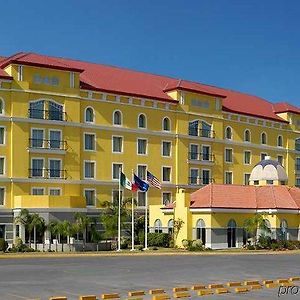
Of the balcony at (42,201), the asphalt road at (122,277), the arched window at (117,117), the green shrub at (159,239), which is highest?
the arched window at (117,117)

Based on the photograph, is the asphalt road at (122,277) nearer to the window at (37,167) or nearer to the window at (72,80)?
the window at (37,167)

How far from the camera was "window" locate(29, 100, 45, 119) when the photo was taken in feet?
210

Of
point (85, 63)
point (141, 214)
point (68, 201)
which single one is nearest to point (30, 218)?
point (68, 201)

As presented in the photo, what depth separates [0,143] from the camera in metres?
62.5

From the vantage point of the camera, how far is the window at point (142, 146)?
72062 mm

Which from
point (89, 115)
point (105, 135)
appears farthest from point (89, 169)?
point (89, 115)

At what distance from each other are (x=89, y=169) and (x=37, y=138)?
6734 millimetres

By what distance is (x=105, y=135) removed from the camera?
228 ft

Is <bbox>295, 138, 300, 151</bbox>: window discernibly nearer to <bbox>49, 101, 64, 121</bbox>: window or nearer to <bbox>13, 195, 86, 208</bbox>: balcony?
<bbox>49, 101, 64, 121</bbox>: window

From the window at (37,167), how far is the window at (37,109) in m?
4.03

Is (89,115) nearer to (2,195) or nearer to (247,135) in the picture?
(2,195)

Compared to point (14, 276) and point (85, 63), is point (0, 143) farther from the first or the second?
point (14, 276)

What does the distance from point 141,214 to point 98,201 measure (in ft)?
18.0

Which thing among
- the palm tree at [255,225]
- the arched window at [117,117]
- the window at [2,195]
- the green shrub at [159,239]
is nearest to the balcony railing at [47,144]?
the window at [2,195]
